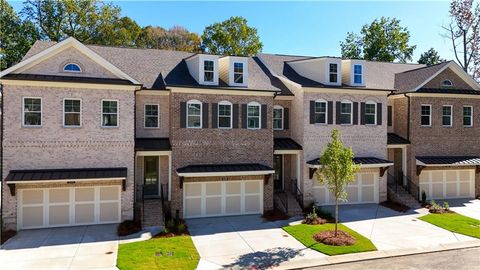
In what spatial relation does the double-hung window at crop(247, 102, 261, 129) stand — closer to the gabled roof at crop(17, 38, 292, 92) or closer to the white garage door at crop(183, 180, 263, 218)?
the gabled roof at crop(17, 38, 292, 92)

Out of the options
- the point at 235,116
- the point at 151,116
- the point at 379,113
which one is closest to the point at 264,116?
the point at 235,116

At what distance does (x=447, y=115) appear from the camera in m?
26.2

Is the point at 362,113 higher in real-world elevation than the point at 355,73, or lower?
lower

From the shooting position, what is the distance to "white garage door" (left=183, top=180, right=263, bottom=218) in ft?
68.3

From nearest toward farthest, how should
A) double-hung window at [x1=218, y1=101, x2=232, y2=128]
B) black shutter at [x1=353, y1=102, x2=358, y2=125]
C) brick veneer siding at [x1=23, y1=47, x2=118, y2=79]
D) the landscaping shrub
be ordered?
the landscaping shrub, brick veneer siding at [x1=23, y1=47, x2=118, y2=79], double-hung window at [x1=218, y1=101, x2=232, y2=128], black shutter at [x1=353, y1=102, x2=358, y2=125]

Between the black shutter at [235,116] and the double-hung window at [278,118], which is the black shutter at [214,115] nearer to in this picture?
the black shutter at [235,116]

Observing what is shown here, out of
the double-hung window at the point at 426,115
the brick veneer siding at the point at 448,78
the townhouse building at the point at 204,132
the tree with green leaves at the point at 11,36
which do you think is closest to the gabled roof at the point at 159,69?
the townhouse building at the point at 204,132

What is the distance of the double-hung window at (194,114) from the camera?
2075cm

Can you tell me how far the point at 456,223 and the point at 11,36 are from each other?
4200 centimetres

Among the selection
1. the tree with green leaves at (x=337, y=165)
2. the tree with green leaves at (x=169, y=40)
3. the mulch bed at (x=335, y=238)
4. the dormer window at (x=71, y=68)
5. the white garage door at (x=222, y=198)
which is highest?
the tree with green leaves at (x=169, y=40)

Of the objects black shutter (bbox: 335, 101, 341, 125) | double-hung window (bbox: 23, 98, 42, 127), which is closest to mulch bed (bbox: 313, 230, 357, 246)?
black shutter (bbox: 335, 101, 341, 125)

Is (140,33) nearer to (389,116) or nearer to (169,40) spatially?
(169,40)

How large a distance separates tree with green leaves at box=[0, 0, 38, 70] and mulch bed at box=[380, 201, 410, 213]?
120 ft

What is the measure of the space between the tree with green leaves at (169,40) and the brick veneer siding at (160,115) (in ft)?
105
